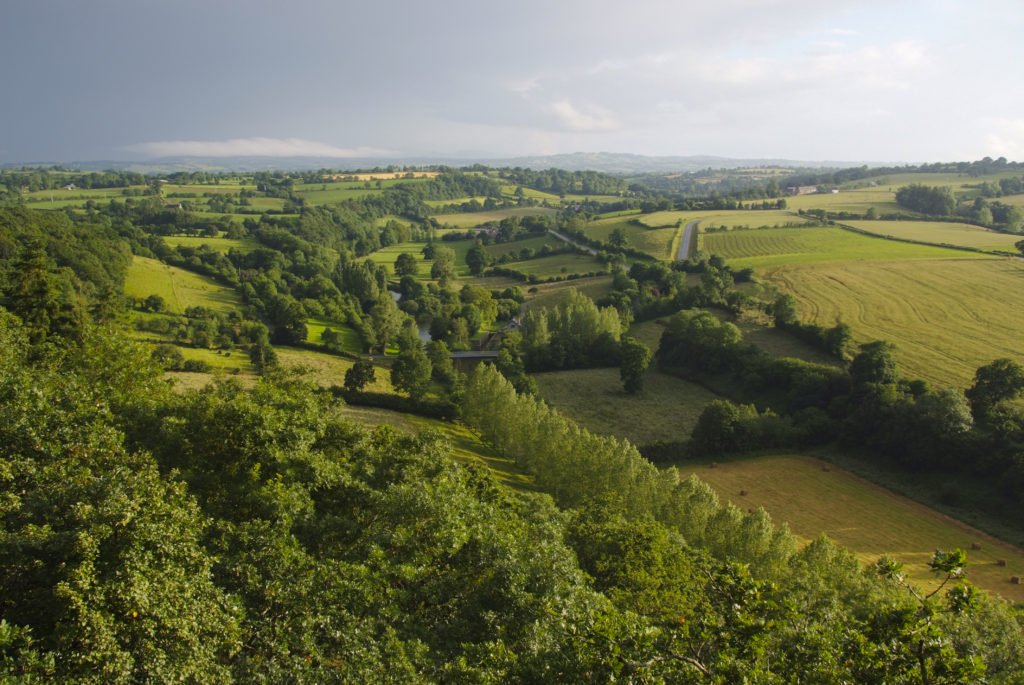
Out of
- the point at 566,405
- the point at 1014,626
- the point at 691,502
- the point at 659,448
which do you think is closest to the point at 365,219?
the point at 566,405

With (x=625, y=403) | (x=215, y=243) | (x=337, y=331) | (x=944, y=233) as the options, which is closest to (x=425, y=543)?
(x=625, y=403)

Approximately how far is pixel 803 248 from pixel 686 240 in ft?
81.9

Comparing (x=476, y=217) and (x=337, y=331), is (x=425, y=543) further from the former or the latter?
(x=476, y=217)

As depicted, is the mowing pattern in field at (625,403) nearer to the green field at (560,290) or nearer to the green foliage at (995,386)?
the green foliage at (995,386)

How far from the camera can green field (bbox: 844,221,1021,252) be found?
3637 inches

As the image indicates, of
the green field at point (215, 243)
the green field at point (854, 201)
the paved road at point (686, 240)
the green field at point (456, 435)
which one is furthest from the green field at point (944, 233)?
the green field at point (215, 243)

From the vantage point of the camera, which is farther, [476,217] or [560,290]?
[476,217]

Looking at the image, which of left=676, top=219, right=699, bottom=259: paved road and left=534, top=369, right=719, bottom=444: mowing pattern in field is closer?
left=534, top=369, right=719, bottom=444: mowing pattern in field

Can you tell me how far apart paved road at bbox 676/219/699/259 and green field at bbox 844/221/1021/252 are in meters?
33.3

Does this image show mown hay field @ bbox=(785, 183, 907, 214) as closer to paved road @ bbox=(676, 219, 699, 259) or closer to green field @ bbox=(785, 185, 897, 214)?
green field @ bbox=(785, 185, 897, 214)

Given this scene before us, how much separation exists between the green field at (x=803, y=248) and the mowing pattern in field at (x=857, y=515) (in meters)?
57.1

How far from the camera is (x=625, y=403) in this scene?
2267 inches

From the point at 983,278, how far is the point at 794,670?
87.5 metres

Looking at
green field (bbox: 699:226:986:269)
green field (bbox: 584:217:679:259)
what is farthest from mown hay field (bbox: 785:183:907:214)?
green field (bbox: 584:217:679:259)
